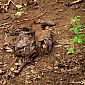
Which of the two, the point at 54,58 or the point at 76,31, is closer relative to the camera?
the point at 54,58

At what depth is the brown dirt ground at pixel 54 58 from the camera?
154 inches

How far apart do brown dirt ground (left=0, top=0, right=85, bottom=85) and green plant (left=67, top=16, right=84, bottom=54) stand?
10cm

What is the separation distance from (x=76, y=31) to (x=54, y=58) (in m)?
0.76

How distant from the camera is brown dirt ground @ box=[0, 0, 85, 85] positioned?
3.92 meters

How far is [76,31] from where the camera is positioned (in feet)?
14.9

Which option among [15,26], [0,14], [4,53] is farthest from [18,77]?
[0,14]

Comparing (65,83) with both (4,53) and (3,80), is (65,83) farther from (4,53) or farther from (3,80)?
(4,53)

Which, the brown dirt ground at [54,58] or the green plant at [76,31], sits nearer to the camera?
the brown dirt ground at [54,58]

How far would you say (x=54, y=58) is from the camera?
13.8 ft

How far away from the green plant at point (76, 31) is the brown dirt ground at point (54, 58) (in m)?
0.10

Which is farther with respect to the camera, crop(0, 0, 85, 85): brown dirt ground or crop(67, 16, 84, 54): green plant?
crop(67, 16, 84, 54): green plant

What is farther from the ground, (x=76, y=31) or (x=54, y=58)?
(x=76, y=31)

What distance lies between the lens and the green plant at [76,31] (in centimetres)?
431

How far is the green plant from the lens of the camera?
4.31 m
